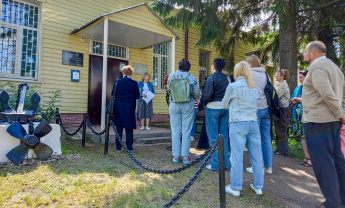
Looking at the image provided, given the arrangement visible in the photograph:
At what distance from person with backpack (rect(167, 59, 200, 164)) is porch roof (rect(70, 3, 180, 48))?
3375 millimetres

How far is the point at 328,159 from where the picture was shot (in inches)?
112

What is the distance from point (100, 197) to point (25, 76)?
6014mm

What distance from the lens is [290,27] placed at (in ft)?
28.5

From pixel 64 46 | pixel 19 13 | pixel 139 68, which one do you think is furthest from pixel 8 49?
pixel 139 68

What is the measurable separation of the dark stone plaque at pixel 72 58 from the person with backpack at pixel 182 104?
5.02m

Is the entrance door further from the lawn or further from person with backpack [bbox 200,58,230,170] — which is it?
person with backpack [bbox 200,58,230,170]

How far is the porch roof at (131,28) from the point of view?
719 centimetres

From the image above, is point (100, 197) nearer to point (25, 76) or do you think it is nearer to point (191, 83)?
point (191, 83)

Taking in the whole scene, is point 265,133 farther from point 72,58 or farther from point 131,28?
point 72,58

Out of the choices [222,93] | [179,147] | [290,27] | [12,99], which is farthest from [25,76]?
[290,27]

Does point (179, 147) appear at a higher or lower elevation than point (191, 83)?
lower

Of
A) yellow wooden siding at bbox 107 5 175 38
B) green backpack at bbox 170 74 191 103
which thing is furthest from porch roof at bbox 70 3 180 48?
green backpack at bbox 170 74 191 103

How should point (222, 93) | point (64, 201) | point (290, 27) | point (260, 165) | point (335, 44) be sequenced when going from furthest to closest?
point (335, 44), point (290, 27), point (222, 93), point (260, 165), point (64, 201)

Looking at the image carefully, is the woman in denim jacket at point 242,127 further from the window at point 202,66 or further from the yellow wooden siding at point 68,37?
the window at point 202,66
